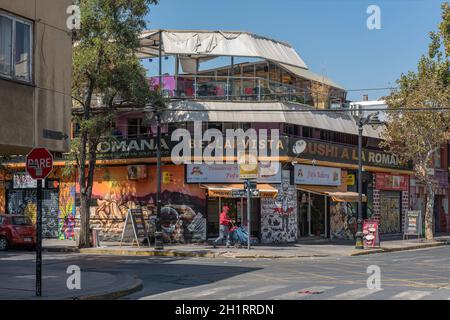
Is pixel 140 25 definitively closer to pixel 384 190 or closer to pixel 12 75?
pixel 12 75

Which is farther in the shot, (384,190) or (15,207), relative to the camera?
(384,190)

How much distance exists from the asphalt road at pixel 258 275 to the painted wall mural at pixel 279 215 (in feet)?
21.4

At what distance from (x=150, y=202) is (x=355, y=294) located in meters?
19.2

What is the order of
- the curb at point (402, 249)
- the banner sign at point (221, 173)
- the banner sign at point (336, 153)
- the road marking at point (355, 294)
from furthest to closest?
the banner sign at point (336, 153)
the banner sign at point (221, 173)
the curb at point (402, 249)
the road marking at point (355, 294)

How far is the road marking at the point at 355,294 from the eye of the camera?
42.0ft

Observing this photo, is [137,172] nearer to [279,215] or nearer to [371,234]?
[279,215]

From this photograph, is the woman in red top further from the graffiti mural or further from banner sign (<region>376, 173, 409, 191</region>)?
banner sign (<region>376, 173, 409, 191</region>)

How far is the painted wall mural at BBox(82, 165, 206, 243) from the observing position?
3052 centimetres

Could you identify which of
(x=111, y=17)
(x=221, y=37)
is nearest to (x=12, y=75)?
(x=111, y=17)

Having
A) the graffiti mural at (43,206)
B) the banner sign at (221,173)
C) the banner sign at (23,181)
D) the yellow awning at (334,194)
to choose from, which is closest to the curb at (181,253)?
the yellow awning at (334,194)

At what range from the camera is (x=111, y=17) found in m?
26.9

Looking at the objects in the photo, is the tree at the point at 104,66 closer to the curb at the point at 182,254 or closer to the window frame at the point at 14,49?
the curb at the point at 182,254
